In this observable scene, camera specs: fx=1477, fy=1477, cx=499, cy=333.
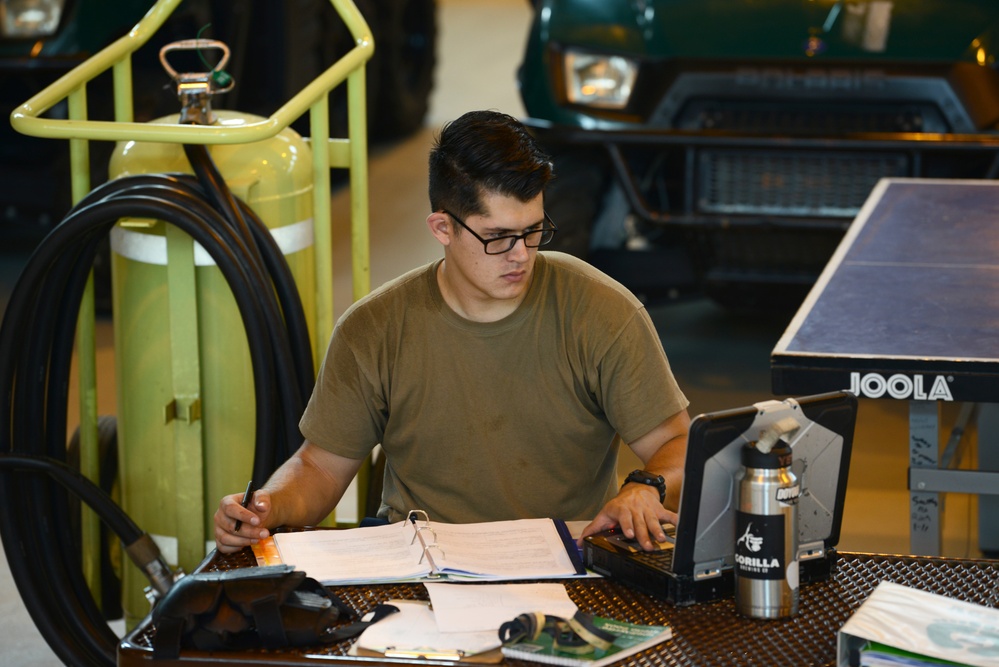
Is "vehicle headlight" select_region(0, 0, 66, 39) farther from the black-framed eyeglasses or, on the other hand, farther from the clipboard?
the clipboard

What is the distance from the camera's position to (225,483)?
3.31 metres

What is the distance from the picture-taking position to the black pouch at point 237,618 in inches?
76.2

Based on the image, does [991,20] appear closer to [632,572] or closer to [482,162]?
[482,162]

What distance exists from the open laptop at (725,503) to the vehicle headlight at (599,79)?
312 cm

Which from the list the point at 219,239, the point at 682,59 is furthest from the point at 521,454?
the point at 682,59

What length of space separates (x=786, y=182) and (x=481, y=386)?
2594 millimetres

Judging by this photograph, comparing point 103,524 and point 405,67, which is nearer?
point 103,524

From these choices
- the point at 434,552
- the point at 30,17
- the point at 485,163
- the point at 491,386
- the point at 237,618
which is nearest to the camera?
the point at 237,618

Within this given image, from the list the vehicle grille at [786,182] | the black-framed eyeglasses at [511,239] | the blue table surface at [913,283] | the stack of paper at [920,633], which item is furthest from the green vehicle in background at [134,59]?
the stack of paper at [920,633]

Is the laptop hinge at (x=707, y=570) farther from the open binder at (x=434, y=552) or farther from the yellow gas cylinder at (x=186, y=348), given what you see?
the yellow gas cylinder at (x=186, y=348)

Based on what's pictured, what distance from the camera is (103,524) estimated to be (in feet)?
11.6

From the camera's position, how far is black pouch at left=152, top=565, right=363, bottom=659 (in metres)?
1.94

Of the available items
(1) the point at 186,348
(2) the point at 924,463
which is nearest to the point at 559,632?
(2) the point at 924,463

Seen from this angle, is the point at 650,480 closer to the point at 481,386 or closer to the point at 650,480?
the point at 650,480
